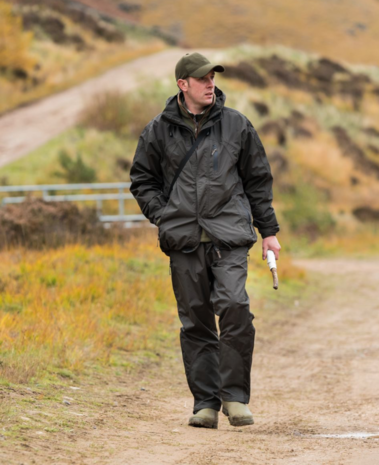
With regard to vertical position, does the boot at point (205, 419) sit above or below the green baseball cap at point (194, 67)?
below

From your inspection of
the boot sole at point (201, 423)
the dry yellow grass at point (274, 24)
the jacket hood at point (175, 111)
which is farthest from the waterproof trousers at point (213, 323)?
the dry yellow grass at point (274, 24)

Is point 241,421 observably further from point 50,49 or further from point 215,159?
point 50,49

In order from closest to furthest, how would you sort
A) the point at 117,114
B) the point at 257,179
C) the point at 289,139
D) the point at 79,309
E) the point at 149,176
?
the point at 257,179
the point at 149,176
the point at 79,309
the point at 117,114
the point at 289,139

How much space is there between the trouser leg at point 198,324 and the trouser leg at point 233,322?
91 mm

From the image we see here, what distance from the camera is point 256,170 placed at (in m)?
4.87

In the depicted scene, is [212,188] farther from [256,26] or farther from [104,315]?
[256,26]

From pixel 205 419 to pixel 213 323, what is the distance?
1.88ft

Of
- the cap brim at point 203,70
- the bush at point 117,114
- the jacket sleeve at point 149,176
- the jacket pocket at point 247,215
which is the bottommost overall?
→ the jacket pocket at point 247,215

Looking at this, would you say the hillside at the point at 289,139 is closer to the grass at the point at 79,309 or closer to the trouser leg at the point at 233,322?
the grass at the point at 79,309

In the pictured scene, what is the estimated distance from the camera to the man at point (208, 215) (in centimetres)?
472

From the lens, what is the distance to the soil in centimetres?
391

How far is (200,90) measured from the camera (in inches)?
190

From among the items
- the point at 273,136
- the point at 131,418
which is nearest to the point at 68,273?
the point at 131,418

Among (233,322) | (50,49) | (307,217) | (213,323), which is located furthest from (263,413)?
(50,49)
